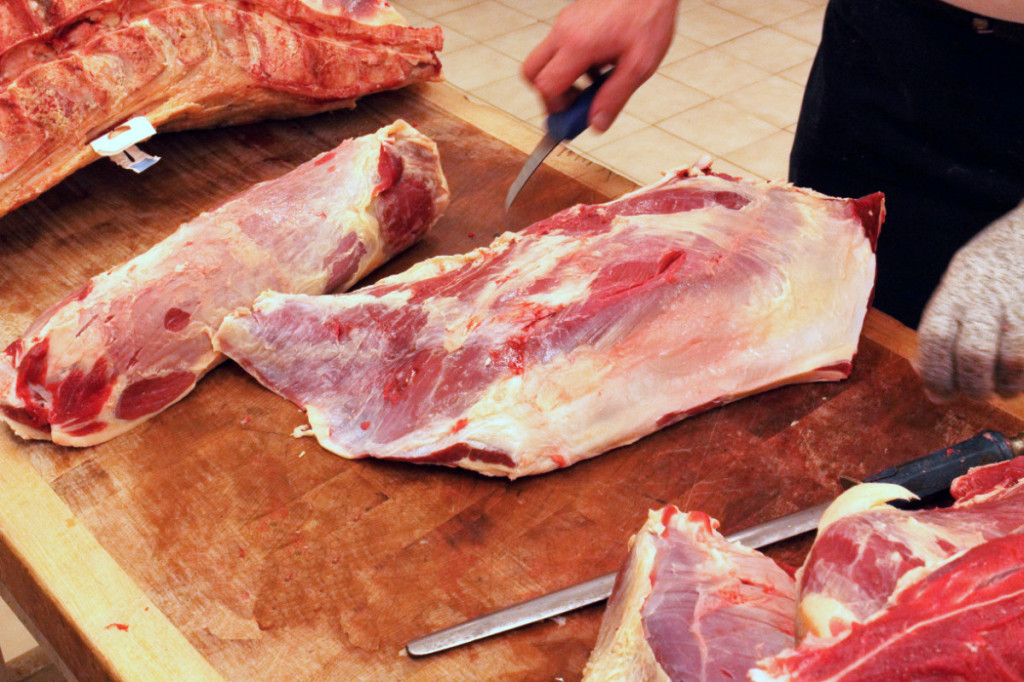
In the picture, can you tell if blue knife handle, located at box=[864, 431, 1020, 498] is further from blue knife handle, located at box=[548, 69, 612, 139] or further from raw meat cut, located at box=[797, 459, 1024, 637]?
blue knife handle, located at box=[548, 69, 612, 139]

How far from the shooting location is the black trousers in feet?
7.93

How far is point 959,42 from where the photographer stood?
241cm

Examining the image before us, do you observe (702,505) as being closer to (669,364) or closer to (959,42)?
(669,364)

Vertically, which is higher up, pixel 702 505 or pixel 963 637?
pixel 963 637

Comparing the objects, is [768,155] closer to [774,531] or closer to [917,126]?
[917,126]

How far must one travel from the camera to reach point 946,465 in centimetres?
180

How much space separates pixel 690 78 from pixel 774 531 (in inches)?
193

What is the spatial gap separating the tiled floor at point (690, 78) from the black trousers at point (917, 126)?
2379 millimetres

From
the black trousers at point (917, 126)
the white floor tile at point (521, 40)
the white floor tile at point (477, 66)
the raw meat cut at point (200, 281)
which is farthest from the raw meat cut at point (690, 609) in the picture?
the white floor tile at point (521, 40)

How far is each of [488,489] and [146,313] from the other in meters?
0.85

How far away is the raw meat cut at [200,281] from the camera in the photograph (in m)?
2.10

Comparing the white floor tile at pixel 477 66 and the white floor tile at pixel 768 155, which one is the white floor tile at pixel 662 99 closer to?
the white floor tile at pixel 768 155

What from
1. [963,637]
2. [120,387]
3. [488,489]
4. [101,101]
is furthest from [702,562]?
[101,101]

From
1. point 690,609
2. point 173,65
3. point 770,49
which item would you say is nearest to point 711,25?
point 770,49
